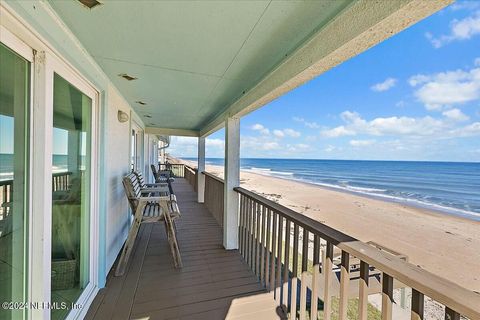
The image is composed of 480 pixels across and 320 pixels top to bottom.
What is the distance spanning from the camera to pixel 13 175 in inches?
40.4

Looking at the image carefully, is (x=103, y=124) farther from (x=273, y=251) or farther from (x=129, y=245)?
(x=273, y=251)

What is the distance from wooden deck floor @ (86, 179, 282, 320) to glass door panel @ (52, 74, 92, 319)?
1.24 feet

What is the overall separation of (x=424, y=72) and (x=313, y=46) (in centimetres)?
2699

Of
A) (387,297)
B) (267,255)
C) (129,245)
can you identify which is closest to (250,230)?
(267,255)

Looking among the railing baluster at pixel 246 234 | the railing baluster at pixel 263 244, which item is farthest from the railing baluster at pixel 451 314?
the railing baluster at pixel 246 234

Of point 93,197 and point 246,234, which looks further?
point 246,234

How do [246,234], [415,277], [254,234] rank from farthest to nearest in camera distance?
[246,234]
[254,234]
[415,277]

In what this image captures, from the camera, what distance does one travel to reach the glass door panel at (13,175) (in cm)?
97

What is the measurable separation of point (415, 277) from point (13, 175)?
72.9 inches

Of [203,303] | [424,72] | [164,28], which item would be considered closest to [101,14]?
[164,28]

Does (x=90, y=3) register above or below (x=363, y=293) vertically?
above

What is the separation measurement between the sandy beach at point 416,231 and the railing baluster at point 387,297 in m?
4.65

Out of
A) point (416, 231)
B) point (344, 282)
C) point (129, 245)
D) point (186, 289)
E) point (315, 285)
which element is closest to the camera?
point (344, 282)

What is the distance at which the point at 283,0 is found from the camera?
1.06 metres
